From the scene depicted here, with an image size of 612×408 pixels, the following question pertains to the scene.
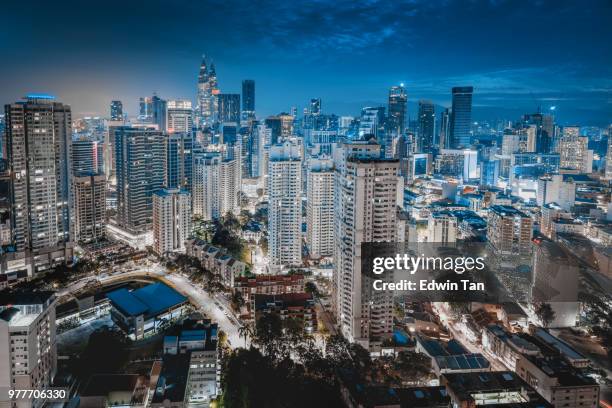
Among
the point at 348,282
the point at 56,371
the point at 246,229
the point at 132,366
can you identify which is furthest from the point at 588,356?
the point at 246,229

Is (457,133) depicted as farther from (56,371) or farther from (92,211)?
(56,371)

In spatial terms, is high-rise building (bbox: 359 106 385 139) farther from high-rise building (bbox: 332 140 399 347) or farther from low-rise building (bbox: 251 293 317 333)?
high-rise building (bbox: 332 140 399 347)

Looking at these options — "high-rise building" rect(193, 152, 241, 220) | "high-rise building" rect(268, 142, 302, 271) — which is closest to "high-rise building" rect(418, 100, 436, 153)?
"high-rise building" rect(193, 152, 241, 220)

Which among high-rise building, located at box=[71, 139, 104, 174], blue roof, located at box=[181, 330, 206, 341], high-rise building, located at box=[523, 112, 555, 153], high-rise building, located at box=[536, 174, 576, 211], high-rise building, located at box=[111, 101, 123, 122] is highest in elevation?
high-rise building, located at box=[111, 101, 123, 122]

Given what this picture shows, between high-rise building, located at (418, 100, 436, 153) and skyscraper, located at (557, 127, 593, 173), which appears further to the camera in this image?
high-rise building, located at (418, 100, 436, 153)

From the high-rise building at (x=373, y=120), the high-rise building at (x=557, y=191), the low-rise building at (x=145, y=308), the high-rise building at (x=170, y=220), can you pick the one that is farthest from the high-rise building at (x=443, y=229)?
the high-rise building at (x=373, y=120)

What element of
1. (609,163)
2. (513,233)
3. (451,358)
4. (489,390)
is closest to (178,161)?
(513,233)

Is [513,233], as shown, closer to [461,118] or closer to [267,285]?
[267,285]
